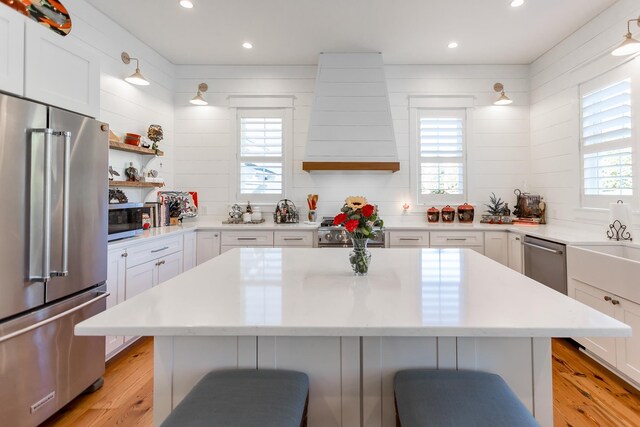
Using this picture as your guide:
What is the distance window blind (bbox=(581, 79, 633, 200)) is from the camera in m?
2.71

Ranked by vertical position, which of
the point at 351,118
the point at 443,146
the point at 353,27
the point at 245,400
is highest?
the point at 353,27

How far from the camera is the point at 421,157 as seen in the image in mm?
4160

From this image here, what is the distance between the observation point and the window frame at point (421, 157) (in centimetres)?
414

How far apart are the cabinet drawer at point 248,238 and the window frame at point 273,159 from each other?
2.51 feet

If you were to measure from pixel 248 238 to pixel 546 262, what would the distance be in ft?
9.88

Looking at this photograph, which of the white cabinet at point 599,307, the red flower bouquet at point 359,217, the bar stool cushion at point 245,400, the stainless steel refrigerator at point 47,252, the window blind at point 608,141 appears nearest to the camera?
the bar stool cushion at point 245,400

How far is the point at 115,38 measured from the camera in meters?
3.15

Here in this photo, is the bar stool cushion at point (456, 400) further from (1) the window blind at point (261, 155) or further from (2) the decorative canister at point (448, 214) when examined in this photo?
(1) the window blind at point (261, 155)

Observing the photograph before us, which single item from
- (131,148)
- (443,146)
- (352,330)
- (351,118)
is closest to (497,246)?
(443,146)

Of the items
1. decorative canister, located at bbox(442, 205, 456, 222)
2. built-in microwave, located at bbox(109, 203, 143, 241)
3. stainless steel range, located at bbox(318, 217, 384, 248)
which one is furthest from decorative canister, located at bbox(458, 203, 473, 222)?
built-in microwave, located at bbox(109, 203, 143, 241)

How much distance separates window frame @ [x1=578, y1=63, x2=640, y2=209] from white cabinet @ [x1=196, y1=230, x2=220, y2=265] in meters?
4.00

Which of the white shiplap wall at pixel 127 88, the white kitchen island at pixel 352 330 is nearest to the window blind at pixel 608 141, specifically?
the white kitchen island at pixel 352 330

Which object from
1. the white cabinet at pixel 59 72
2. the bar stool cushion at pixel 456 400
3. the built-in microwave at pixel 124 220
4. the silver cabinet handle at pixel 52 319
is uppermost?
the white cabinet at pixel 59 72

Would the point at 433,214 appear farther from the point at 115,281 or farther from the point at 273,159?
the point at 115,281
